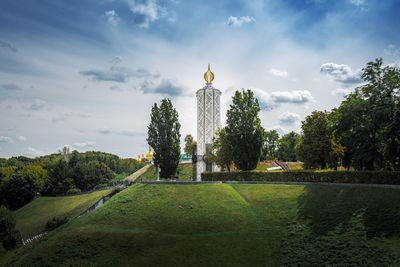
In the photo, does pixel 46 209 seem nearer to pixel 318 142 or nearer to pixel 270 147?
pixel 318 142

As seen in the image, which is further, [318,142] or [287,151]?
[287,151]

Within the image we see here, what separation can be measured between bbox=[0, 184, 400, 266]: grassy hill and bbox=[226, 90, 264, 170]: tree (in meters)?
10.2

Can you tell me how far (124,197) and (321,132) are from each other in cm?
2724

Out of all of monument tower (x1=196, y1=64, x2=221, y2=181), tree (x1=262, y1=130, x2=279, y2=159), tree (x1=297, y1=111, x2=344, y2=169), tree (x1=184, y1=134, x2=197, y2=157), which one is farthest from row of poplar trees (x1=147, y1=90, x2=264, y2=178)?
tree (x1=262, y1=130, x2=279, y2=159)

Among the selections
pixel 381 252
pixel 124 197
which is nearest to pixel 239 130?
pixel 124 197

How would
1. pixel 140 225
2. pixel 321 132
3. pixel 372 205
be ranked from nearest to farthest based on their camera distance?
pixel 372 205, pixel 140 225, pixel 321 132

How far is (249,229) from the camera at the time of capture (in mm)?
22484

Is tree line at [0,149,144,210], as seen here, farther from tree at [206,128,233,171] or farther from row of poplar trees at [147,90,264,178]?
tree at [206,128,233,171]

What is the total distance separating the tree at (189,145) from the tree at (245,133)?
33.3 metres

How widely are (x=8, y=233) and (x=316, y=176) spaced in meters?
35.3

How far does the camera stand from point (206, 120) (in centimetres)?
5788

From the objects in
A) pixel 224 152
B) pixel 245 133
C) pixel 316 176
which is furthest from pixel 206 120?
pixel 316 176

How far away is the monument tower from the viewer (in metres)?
57.7

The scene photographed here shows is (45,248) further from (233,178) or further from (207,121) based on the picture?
(207,121)
